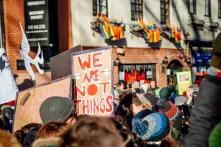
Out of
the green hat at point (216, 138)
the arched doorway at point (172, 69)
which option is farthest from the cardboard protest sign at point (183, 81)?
the green hat at point (216, 138)

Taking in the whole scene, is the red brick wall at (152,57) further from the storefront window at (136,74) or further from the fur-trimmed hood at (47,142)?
the fur-trimmed hood at (47,142)

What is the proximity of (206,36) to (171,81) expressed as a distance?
3.48 metres

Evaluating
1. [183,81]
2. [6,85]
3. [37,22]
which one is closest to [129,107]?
[6,85]

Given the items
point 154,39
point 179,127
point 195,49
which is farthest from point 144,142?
point 195,49

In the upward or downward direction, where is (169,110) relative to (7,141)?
downward

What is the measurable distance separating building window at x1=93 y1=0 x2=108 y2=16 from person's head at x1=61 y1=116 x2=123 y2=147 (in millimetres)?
13955

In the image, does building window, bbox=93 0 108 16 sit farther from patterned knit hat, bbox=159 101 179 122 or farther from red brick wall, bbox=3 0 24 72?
patterned knit hat, bbox=159 101 179 122

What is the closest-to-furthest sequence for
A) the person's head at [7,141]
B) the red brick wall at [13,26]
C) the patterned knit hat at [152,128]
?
the person's head at [7,141] < the patterned knit hat at [152,128] < the red brick wall at [13,26]

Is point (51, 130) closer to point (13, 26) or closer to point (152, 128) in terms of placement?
point (152, 128)

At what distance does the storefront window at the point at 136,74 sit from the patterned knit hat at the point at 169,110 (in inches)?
384

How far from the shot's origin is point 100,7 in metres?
16.0

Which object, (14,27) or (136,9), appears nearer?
(14,27)

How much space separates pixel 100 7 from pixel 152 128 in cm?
1288

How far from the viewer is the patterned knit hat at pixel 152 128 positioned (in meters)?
3.29
